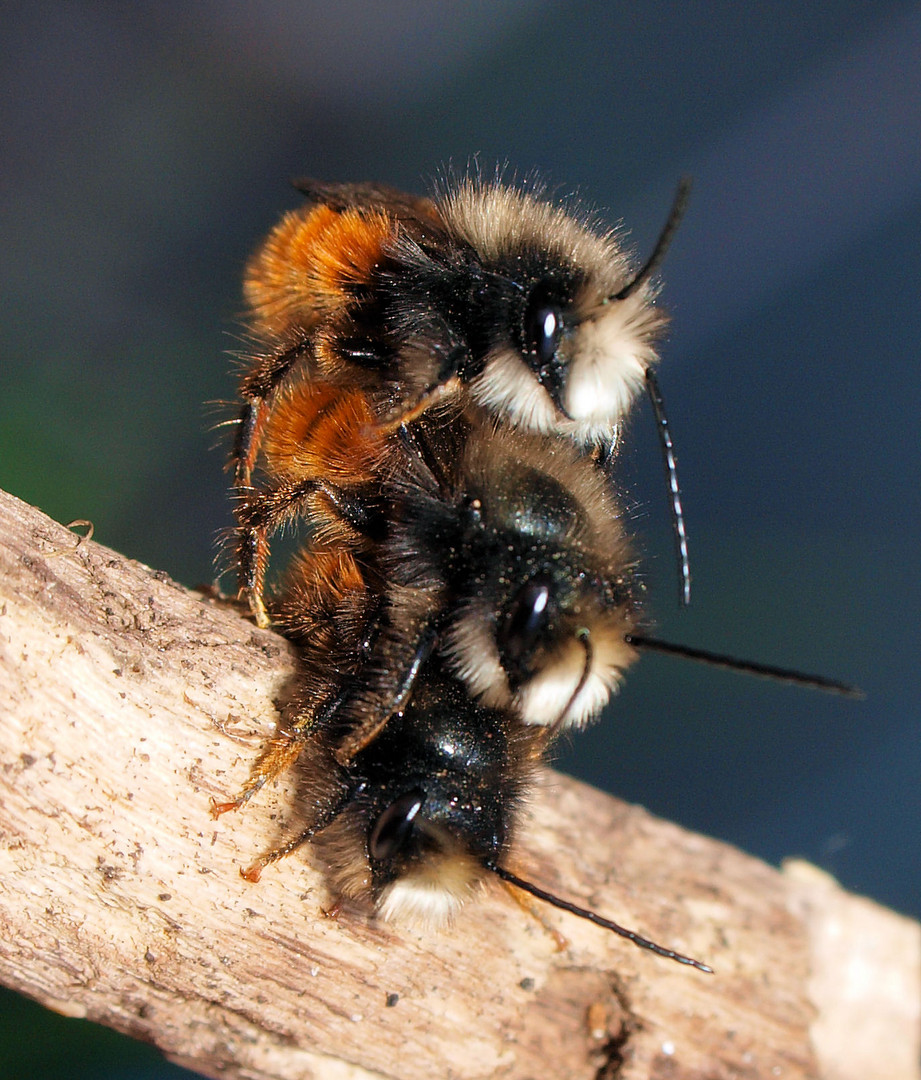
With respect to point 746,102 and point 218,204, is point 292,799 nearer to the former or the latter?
point 218,204

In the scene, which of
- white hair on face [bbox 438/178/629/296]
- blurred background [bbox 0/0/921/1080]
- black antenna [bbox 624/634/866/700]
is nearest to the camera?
black antenna [bbox 624/634/866/700]

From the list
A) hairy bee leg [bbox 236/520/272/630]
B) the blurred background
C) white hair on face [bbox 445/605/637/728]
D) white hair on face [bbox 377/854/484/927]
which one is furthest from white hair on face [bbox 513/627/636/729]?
the blurred background

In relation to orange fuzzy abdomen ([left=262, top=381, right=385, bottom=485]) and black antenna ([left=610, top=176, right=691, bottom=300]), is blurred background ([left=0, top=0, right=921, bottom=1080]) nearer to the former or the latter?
orange fuzzy abdomen ([left=262, top=381, right=385, bottom=485])

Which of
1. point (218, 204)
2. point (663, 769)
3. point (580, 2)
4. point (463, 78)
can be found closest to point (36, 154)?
point (218, 204)

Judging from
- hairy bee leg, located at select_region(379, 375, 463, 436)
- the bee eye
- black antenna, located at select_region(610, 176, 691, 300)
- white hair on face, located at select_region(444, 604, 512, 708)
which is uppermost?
black antenna, located at select_region(610, 176, 691, 300)

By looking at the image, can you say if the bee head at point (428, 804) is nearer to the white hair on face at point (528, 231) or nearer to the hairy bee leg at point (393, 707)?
the hairy bee leg at point (393, 707)

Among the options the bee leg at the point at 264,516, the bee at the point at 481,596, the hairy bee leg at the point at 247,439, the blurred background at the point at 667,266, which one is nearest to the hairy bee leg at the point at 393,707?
the bee at the point at 481,596

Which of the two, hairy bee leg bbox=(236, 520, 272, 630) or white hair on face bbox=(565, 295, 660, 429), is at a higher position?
white hair on face bbox=(565, 295, 660, 429)
